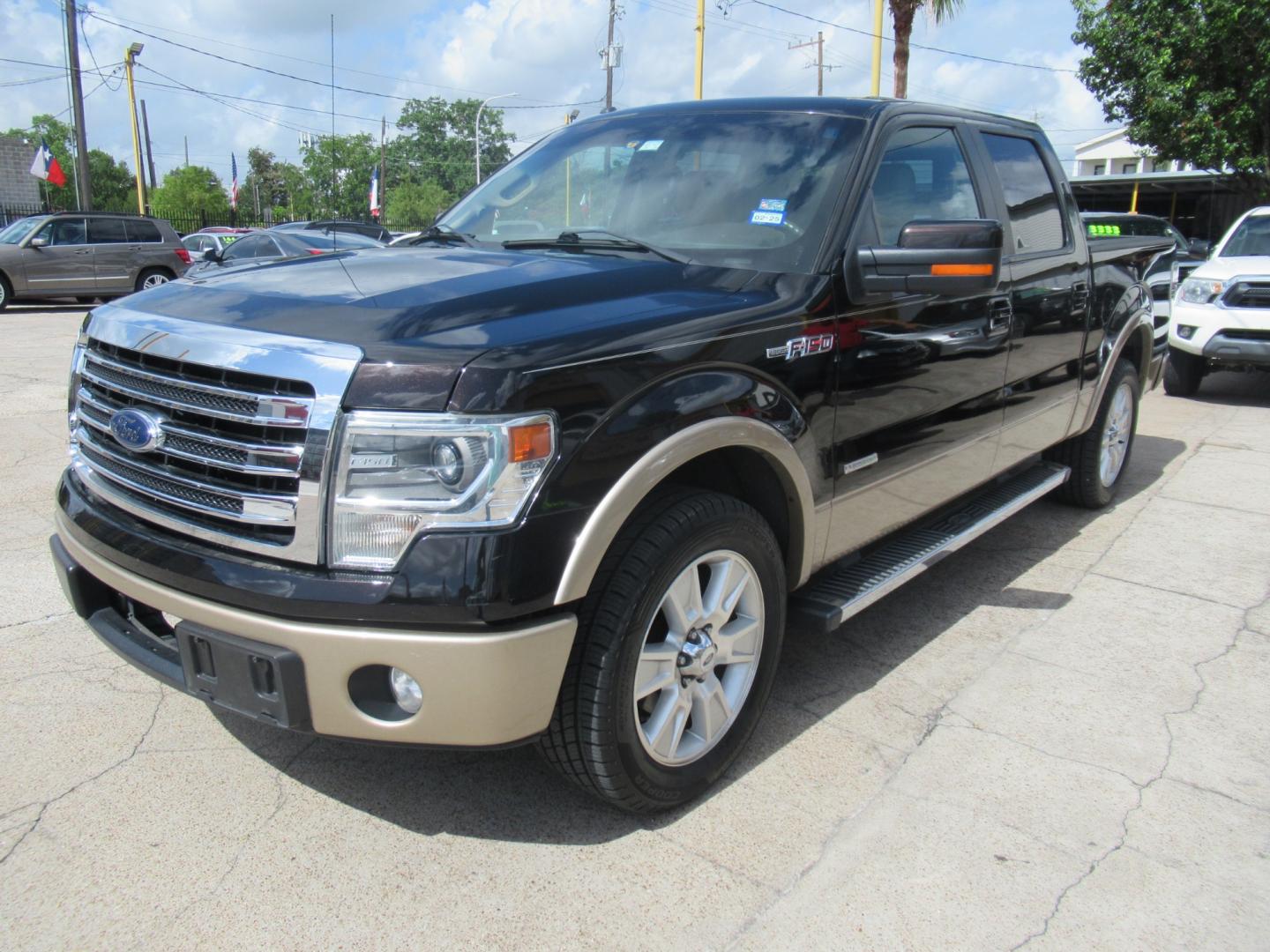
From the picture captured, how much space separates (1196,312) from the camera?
9.30 meters

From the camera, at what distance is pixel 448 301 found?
2438 mm

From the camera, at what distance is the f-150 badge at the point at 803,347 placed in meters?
2.77

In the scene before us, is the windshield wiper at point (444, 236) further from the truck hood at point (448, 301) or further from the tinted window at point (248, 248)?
the tinted window at point (248, 248)

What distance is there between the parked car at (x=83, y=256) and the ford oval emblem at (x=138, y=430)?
56.2 feet

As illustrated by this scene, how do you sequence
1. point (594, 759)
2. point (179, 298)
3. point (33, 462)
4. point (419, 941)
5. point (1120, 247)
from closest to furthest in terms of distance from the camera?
point (419, 941), point (594, 759), point (179, 298), point (1120, 247), point (33, 462)

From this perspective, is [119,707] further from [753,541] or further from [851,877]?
[851,877]

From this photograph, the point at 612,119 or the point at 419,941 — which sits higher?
the point at 612,119

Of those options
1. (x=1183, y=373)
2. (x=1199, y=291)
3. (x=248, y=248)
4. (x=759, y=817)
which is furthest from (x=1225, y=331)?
(x=248, y=248)

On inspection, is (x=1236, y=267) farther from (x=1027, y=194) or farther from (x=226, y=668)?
(x=226, y=668)

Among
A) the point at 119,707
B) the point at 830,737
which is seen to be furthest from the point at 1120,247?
the point at 119,707

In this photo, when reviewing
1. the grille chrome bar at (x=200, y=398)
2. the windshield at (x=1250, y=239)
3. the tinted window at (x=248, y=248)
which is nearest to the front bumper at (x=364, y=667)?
the grille chrome bar at (x=200, y=398)

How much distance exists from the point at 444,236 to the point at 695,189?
0.97 m

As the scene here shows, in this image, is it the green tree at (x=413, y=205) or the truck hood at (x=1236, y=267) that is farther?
the green tree at (x=413, y=205)

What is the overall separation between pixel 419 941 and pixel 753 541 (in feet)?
4.19
